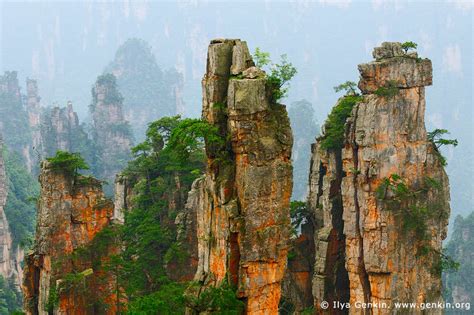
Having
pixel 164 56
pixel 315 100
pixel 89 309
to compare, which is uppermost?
pixel 164 56

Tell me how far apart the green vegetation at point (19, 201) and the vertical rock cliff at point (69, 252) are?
2748 cm

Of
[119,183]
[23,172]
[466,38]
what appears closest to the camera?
[119,183]

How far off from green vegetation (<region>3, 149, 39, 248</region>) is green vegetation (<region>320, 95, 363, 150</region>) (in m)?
29.8

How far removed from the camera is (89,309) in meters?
30.3

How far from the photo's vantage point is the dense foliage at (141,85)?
427ft

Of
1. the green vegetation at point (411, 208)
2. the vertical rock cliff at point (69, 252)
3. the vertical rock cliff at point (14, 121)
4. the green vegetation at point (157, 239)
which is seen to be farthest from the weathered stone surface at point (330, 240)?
the vertical rock cliff at point (14, 121)

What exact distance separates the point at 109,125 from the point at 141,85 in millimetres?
41696

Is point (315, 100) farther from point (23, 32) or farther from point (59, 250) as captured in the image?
point (59, 250)

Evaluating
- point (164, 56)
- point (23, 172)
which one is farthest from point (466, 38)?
point (23, 172)

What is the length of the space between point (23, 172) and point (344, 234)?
5377 cm

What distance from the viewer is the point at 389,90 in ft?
108

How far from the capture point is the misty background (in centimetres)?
15875
